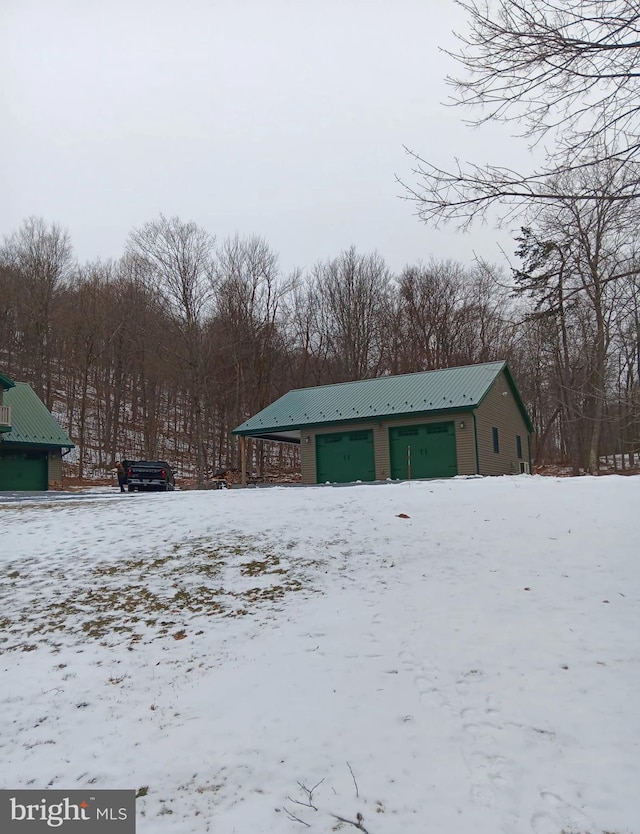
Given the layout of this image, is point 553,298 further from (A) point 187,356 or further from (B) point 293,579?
(A) point 187,356

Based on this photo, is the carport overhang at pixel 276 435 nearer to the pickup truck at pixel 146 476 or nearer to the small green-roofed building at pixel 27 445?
Result: the pickup truck at pixel 146 476

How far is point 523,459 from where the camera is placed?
26578mm

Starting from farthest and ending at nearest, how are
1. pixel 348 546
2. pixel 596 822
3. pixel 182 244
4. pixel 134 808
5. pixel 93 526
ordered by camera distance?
pixel 182 244 → pixel 93 526 → pixel 348 546 → pixel 134 808 → pixel 596 822

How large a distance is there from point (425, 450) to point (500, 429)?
12.9 feet

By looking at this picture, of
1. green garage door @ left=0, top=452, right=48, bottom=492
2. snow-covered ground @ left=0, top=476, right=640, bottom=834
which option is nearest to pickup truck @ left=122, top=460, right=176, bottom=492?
green garage door @ left=0, top=452, right=48, bottom=492

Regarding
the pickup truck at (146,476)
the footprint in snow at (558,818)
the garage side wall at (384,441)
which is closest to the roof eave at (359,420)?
the garage side wall at (384,441)

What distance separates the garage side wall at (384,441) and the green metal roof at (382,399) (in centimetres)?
42

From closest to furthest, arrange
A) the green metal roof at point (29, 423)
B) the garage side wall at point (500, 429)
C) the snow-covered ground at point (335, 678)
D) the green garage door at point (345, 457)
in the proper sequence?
the snow-covered ground at point (335, 678) → the garage side wall at point (500, 429) → the green garage door at point (345, 457) → the green metal roof at point (29, 423)

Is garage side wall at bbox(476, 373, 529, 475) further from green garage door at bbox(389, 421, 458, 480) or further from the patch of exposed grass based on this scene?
the patch of exposed grass

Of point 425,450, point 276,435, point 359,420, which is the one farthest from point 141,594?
point 276,435

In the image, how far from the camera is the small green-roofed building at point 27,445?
81.9 feet

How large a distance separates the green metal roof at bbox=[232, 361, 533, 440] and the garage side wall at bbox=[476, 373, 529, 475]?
Result: 1.88 feet

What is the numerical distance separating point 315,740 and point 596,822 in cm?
161

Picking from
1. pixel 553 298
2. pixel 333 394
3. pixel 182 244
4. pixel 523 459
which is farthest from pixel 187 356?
pixel 553 298
